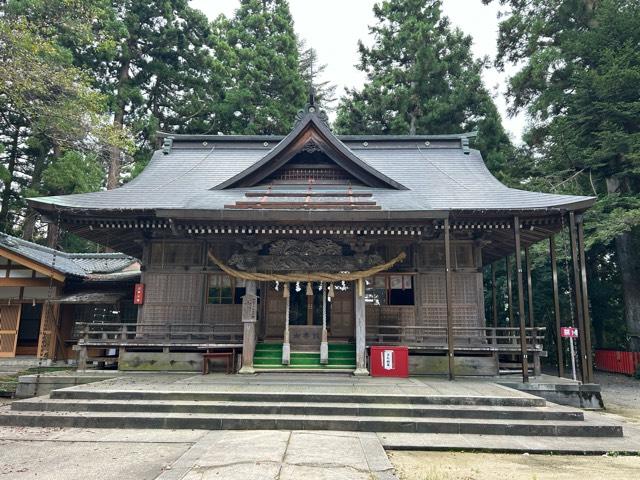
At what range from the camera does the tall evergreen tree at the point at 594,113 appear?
17594mm

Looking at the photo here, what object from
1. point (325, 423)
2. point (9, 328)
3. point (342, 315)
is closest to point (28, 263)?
point (9, 328)

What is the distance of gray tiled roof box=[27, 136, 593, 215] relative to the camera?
1194 centimetres

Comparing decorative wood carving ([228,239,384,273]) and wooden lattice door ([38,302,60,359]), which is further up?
decorative wood carving ([228,239,384,273])

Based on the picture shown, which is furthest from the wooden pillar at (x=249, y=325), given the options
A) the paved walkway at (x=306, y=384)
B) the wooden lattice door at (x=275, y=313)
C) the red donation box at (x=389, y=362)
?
the red donation box at (x=389, y=362)

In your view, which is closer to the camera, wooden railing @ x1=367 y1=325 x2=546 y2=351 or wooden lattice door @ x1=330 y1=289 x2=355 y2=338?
wooden railing @ x1=367 y1=325 x2=546 y2=351

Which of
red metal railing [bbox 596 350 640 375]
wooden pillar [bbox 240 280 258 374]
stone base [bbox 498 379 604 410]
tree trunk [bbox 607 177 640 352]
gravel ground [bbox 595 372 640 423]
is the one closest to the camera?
stone base [bbox 498 379 604 410]

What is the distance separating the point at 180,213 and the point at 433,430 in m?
7.88

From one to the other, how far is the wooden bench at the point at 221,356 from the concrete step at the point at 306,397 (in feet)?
9.82

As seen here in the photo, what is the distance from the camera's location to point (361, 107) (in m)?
29.1

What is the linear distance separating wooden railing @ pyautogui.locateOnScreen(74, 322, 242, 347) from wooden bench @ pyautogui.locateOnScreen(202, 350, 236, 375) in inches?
20.6

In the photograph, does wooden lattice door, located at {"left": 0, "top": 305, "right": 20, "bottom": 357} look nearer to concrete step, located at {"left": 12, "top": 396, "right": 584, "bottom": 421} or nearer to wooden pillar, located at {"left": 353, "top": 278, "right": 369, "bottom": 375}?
concrete step, located at {"left": 12, "top": 396, "right": 584, "bottom": 421}

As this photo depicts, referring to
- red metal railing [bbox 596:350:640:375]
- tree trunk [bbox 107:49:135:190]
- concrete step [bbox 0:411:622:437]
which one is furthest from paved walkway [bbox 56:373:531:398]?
tree trunk [bbox 107:49:135:190]

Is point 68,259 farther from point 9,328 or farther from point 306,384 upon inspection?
point 306,384

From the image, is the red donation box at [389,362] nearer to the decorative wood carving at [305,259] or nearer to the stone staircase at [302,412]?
the decorative wood carving at [305,259]
